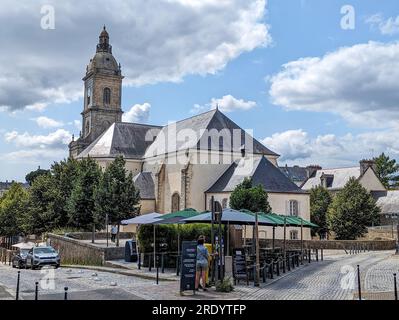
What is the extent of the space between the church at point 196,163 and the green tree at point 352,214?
6.86m

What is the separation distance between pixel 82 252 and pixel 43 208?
1833cm

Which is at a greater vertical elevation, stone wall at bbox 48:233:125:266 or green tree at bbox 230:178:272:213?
green tree at bbox 230:178:272:213

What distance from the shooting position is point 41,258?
28.8m

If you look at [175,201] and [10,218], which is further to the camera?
[10,218]

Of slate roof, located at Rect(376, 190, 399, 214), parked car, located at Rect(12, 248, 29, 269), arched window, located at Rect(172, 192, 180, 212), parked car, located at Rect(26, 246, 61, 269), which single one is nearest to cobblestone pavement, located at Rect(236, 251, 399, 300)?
parked car, located at Rect(26, 246, 61, 269)

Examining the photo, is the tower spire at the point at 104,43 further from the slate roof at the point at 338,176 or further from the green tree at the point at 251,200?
the green tree at the point at 251,200

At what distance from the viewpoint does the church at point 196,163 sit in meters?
46.7

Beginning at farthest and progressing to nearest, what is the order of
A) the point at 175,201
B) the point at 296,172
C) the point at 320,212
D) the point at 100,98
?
the point at 296,172, the point at 100,98, the point at 320,212, the point at 175,201

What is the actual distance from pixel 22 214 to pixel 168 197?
1624 centimetres

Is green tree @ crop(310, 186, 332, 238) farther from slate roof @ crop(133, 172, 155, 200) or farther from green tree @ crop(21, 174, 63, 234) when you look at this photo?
green tree @ crop(21, 174, 63, 234)

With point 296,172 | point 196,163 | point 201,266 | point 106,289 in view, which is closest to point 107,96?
point 196,163

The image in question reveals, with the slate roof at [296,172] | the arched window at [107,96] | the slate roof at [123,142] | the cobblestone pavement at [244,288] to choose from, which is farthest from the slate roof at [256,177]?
the slate roof at [296,172]

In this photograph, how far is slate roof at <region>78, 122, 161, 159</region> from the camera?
2601 inches

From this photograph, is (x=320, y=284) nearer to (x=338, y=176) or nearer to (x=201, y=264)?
(x=201, y=264)
